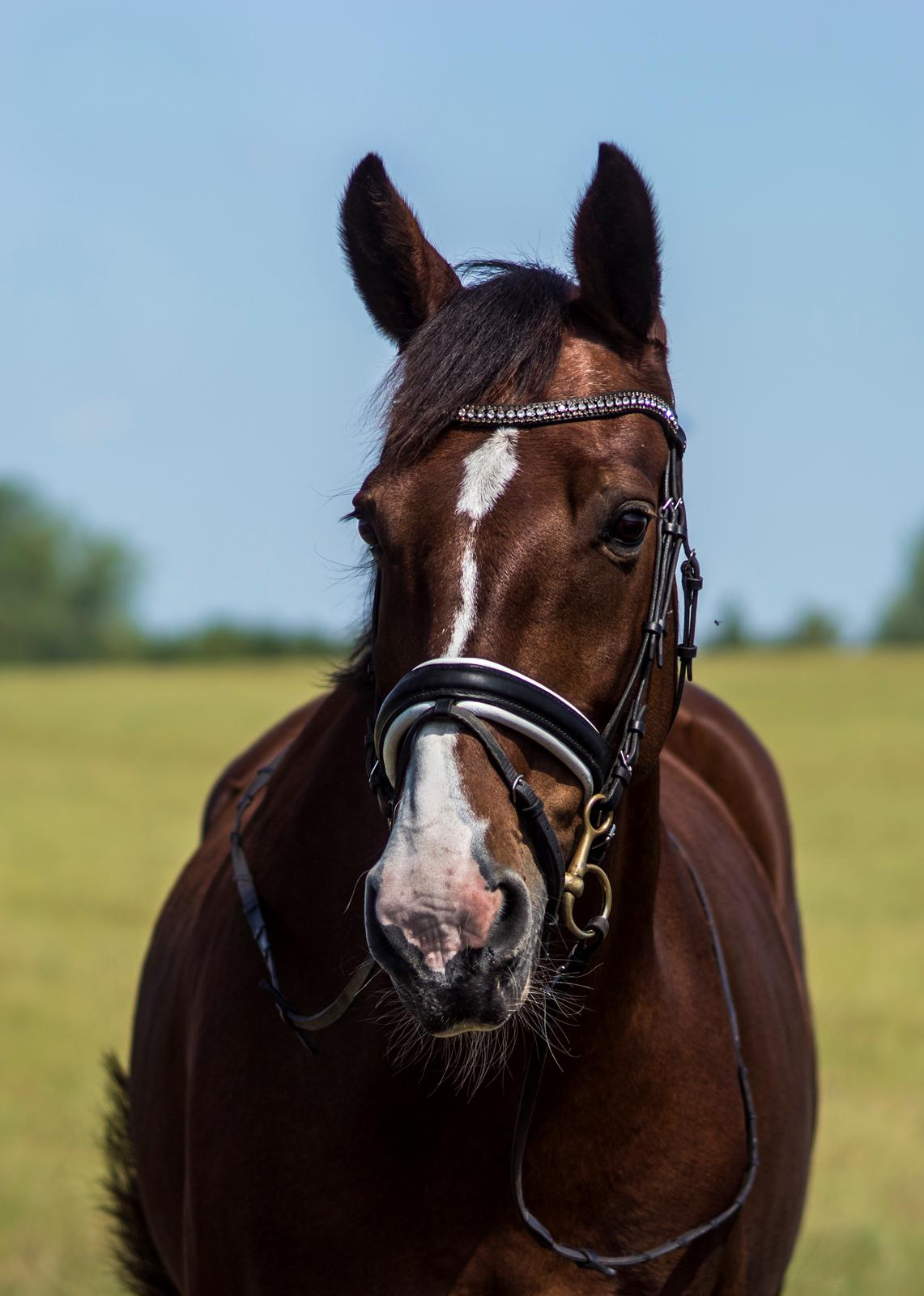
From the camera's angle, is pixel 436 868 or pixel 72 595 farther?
pixel 72 595

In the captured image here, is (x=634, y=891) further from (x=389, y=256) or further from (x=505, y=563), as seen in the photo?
(x=389, y=256)

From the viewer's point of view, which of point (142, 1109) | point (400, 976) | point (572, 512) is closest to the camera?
point (400, 976)

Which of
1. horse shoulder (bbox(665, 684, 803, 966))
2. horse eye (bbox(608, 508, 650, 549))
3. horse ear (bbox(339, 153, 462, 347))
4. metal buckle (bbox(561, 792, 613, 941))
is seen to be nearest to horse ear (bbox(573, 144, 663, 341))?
horse ear (bbox(339, 153, 462, 347))

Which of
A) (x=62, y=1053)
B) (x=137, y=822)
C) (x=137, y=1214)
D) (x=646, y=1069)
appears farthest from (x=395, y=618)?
(x=137, y=822)

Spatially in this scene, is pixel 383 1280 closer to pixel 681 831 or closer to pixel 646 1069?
pixel 646 1069

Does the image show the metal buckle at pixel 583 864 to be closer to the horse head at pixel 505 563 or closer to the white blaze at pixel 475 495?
the horse head at pixel 505 563

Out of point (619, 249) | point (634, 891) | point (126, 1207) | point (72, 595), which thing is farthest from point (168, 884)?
point (72, 595)

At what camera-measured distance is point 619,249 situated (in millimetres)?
2891

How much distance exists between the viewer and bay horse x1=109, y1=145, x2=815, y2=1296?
245 centimetres

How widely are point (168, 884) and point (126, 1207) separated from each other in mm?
17085

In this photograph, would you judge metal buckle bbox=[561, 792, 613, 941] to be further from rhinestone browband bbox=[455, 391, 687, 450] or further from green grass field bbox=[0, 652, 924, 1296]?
green grass field bbox=[0, 652, 924, 1296]

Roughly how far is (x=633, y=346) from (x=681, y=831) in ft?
5.15

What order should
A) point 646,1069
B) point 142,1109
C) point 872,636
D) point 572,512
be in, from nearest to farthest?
point 572,512
point 646,1069
point 142,1109
point 872,636

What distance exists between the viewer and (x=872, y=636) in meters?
79.6
